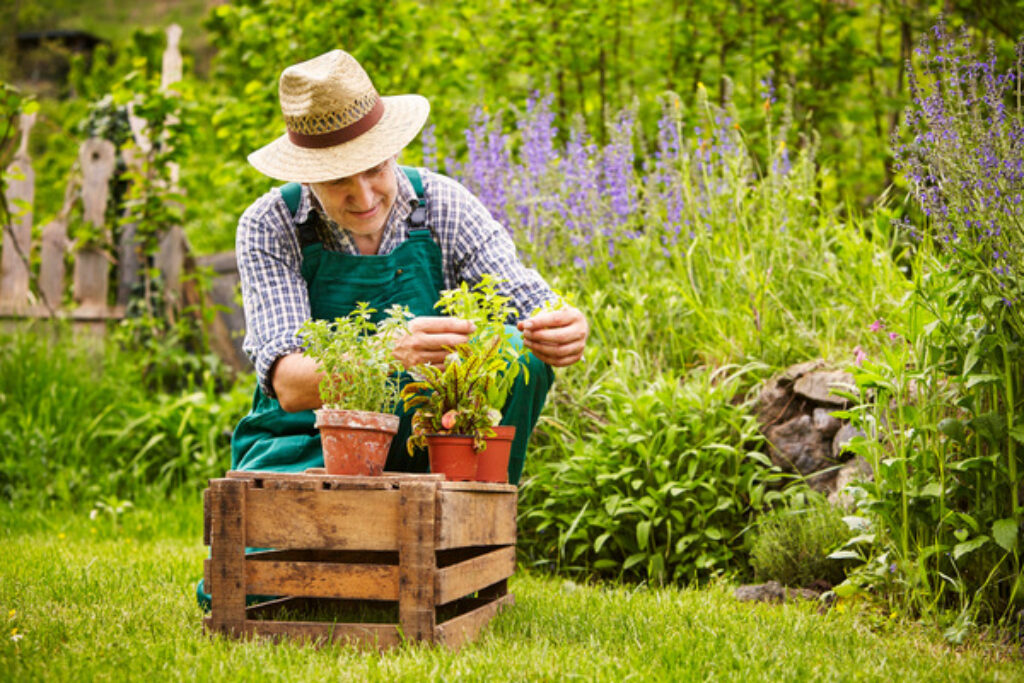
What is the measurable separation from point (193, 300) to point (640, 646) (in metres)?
4.27

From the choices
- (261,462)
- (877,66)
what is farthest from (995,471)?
(877,66)

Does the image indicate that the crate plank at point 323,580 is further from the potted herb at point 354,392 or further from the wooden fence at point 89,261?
the wooden fence at point 89,261

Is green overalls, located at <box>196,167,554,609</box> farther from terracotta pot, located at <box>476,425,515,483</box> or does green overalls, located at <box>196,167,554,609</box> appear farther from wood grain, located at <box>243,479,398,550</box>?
wood grain, located at <box>243,479,398,550</box>

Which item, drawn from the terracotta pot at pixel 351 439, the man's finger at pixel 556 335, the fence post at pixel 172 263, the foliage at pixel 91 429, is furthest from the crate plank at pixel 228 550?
the fence post at pixel 172 263

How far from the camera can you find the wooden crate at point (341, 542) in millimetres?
1941

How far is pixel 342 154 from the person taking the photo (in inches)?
92.9

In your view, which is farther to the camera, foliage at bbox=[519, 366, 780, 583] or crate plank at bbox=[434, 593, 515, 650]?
foliage at bbox=[519, 366, 780, 583]

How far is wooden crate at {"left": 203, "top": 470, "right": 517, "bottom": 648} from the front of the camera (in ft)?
6.37

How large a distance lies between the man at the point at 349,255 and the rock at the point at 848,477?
3.34 ft

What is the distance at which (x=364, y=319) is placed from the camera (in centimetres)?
220

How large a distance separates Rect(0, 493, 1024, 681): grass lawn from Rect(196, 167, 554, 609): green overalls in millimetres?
369

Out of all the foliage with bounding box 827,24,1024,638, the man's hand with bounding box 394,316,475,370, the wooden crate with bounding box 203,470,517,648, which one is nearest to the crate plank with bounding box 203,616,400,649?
the wooden crate with bounding box 203,470,517,648

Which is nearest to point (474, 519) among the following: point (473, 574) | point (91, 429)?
point (473, 574)

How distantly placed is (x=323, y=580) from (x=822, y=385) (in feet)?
6.37
